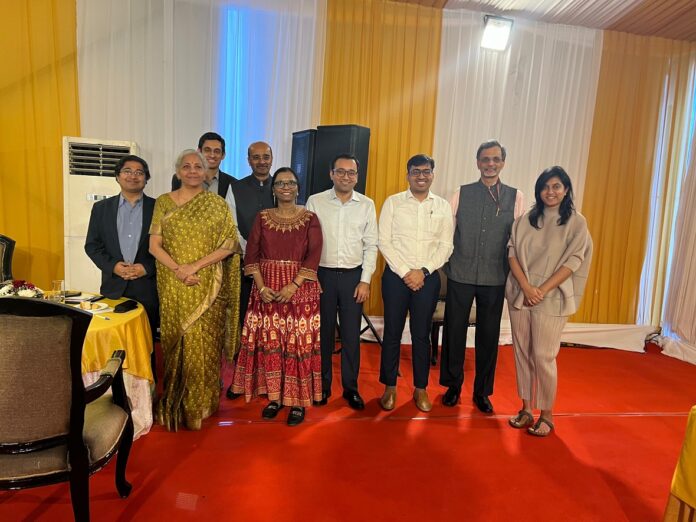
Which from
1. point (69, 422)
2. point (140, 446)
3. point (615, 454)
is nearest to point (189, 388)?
point (140, 446)

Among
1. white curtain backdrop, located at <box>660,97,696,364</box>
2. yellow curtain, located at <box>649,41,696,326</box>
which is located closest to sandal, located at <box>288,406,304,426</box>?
white curtain backdrop, located at <box>660,97,696,364</box>

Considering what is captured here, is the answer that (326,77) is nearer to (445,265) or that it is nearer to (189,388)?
(445,265)

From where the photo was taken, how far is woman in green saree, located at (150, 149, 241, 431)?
2.22 meters

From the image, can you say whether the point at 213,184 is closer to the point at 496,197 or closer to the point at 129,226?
the point at 129,226

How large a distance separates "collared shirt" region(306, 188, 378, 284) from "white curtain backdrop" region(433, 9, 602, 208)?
1.87 m

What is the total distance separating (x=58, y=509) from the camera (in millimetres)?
1678

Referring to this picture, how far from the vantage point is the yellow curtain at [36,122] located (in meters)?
3.35

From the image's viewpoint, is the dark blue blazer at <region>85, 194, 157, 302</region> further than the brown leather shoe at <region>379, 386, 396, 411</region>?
No

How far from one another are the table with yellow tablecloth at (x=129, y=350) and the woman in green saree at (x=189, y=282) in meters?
0.13

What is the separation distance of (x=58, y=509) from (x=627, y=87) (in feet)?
18.1

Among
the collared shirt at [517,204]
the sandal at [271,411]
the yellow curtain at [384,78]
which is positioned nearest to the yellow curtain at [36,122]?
the yellow curtain at [384,78]

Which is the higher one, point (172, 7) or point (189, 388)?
point (172, 7)

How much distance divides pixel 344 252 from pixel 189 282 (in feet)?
2.84

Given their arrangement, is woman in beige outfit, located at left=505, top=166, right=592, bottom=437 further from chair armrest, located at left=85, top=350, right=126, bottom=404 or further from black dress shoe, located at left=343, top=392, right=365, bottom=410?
chair armrest, located at left=85, top=350, right=126, bottom=404
